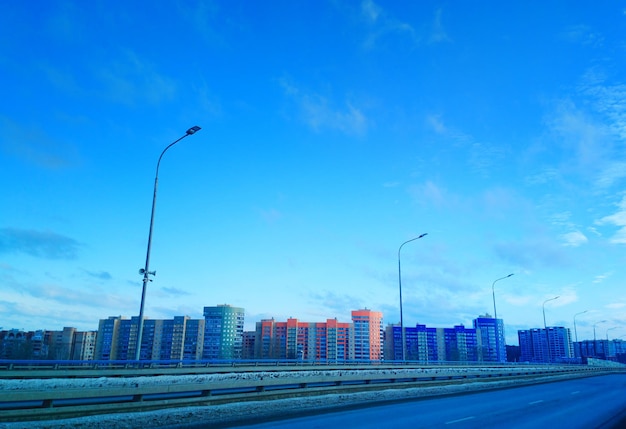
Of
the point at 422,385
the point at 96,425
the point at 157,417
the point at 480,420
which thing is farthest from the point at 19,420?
the point at 422,385

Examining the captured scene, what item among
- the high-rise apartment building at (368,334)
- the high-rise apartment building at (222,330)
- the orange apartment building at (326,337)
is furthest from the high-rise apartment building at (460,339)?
A: the high-rise apartment building at (222,330)

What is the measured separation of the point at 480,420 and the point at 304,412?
5.67m

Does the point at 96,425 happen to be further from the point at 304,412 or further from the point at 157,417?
the point at 304,412

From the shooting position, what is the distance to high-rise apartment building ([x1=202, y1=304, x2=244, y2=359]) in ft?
369

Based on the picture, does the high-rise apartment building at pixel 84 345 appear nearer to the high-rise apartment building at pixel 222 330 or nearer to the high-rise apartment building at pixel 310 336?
the high-rise apartment building at pixel 222 330

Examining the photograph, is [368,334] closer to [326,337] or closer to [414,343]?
[326,337]

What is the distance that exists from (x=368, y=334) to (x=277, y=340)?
32.0 metres

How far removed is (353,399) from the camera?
19125mm

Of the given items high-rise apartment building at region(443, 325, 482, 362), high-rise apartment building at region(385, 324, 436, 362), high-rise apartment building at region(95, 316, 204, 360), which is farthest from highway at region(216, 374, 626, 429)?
high-rise apartment building at region(443, 325, 482, 362)

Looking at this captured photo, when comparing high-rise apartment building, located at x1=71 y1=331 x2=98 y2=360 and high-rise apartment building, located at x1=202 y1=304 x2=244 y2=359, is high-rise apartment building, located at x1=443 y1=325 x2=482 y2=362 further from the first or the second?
high-rise apartment building, located at x1=71 y1=331 x2=98 y2=360

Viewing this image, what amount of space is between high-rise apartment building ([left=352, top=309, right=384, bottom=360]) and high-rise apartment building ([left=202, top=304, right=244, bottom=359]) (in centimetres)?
3775

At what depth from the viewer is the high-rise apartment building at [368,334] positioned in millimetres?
136875

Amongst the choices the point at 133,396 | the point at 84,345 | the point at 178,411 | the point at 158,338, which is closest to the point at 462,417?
the point at 178,411

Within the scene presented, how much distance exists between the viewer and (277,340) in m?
128
